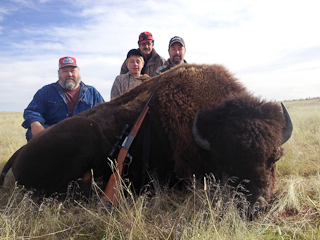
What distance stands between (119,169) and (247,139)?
1720mm

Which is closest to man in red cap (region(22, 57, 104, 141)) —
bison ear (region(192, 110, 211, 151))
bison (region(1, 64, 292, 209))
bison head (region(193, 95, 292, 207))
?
bison (region(1, 64, 292, 209))

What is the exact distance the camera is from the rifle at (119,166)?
2.96 meters

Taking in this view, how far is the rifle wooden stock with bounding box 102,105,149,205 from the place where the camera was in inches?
116

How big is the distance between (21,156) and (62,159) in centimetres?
64

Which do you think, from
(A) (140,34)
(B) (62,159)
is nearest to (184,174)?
(B) (62,159)

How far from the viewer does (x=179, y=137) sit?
3789mm

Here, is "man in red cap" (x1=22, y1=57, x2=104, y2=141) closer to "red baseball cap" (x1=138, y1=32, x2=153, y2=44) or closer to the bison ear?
"red baseball cap" (x1=138, y1=32, x2=153, y2=44)

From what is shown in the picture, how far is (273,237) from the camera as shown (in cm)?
243

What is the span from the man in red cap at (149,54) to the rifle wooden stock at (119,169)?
4.75 metres

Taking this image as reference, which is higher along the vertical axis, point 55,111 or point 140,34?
point 140,34

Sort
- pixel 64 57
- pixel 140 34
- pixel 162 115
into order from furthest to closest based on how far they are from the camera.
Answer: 1. pixel 140 34
2. pixel 64 57
3. pixel 162 115

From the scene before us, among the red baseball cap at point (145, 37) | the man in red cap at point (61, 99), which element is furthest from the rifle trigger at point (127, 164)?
the red baseball cap at point (145, 37)

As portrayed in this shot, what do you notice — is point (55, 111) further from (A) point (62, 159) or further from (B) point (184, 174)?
(B) point (184, 174)

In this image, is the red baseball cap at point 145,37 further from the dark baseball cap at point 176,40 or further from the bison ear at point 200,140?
the bison ear at point 200,140
